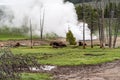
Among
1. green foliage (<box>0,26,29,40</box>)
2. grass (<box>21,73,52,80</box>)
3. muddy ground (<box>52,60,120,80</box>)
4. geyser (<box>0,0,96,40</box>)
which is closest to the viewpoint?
grass (<box>21,73,52,80</box>)

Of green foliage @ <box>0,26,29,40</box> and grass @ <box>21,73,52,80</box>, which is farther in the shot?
green foliage @ <box>0,26,29,40</box>

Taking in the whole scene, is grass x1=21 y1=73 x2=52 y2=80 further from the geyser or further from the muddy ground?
the geyser

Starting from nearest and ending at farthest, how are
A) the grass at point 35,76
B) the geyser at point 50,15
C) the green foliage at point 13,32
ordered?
the grass at point 35,76 → the green foliage at point 13,32 → the geyser at point 50,15

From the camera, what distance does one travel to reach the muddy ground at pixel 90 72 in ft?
109

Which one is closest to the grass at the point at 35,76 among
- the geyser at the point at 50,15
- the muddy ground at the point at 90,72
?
the muddy ground at the point at 90,72

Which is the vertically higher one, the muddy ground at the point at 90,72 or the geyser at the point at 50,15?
the geyser at the point at 50,15

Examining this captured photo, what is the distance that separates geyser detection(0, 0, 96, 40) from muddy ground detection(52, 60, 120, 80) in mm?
65171

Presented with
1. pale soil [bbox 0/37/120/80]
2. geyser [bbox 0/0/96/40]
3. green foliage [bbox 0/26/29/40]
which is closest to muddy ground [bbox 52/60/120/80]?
pale soil [bbox 0/37/120/80]

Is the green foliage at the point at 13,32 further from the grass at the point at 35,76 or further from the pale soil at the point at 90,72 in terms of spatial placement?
the grass at the point at 35,76

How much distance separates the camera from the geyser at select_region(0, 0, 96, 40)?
11294 cm

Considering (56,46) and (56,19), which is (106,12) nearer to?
(56,19)

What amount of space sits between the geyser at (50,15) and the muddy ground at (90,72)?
65171mm

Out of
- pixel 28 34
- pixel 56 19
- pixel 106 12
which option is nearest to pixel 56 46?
pixel 28 34

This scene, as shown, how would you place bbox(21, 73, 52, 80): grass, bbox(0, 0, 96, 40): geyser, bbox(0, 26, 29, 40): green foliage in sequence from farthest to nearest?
bbox(0, 0, 96, 40): geyser → bbox(0, 26, 29, 40): green foliage → bbox(21, 73, 52, 80): grass
